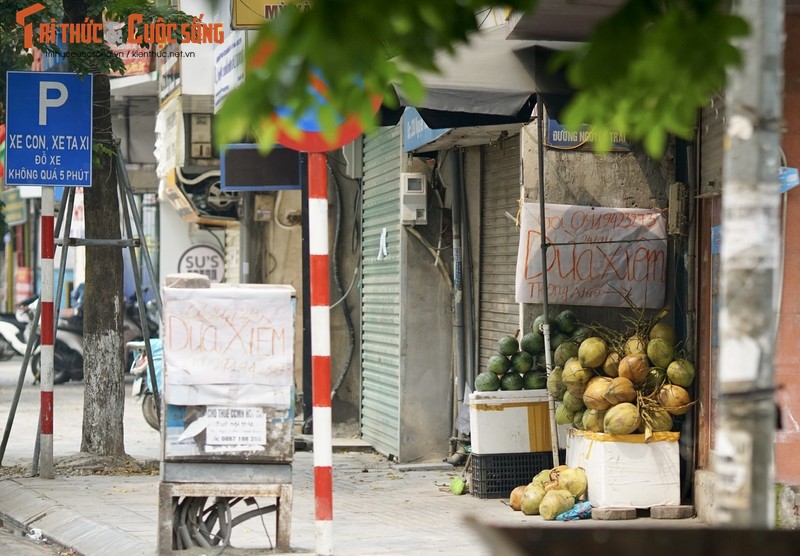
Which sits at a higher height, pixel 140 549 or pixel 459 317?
pixel 459 317

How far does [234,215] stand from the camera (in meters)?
18.1

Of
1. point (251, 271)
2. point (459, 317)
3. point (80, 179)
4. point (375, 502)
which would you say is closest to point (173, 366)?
point (375, 502)

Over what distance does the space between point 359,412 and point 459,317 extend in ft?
9.02

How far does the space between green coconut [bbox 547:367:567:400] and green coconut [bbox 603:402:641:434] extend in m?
0.62

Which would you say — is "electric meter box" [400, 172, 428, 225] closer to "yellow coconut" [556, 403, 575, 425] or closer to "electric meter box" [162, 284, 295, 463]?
"yellow coconut" [556, 403, 575, 425]

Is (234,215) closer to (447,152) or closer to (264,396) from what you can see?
(447,152)

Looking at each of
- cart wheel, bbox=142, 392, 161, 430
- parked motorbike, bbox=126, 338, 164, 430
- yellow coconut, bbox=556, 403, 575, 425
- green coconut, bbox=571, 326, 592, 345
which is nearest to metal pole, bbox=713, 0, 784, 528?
yellow coconut, bbox=556, 403, 575, 425

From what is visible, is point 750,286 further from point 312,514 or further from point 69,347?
point 69,347

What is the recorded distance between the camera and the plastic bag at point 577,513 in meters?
7.93

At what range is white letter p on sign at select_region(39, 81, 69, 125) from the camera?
10.0 m

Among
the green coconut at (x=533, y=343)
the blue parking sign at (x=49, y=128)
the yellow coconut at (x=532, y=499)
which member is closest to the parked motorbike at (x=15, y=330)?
the blue parking sign at (x=49, y=128)

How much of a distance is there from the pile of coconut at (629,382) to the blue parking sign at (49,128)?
4.14 meters

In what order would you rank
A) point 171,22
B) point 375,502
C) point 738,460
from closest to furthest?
point 738,460 → point 375,502 → point 171,22

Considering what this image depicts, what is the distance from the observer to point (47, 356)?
10000mm
